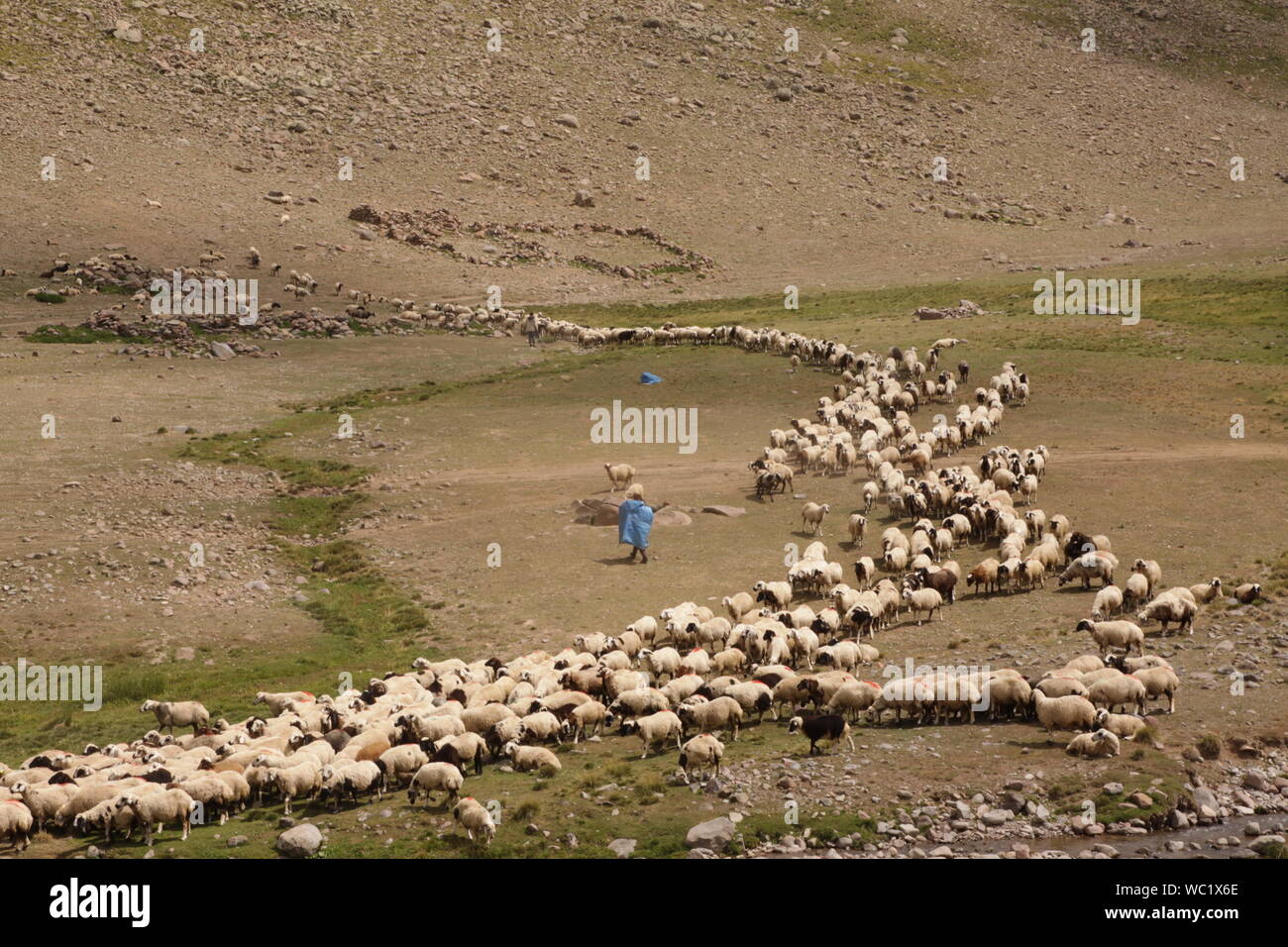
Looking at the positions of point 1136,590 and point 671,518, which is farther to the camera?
point 671,518

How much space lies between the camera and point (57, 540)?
101 ft

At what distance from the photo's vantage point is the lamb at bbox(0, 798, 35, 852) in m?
16.9

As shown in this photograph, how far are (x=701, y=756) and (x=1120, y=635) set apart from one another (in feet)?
25.1

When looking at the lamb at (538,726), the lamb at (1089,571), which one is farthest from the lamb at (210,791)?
the lamb at (1089,571)

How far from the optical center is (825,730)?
1870 cm

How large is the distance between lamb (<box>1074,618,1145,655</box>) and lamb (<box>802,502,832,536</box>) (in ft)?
32.2

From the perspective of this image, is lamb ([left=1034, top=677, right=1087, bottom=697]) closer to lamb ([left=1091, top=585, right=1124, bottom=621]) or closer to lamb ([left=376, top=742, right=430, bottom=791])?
lamb ([left=1091, top=585, right=1124, bottom=621])

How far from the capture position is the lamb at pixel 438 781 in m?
17.8

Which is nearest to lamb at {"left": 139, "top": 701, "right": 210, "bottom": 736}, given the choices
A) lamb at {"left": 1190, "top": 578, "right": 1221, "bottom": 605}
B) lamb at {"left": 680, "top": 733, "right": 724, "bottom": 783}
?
lamb at {"left": 680, "top": 733, "right": 724, "bottom": 783}

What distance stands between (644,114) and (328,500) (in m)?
63.8

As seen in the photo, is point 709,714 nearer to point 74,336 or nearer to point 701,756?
point 701,756

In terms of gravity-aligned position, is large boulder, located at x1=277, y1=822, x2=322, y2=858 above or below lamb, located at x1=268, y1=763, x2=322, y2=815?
below

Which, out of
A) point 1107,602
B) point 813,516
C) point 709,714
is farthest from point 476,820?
point 813,516
